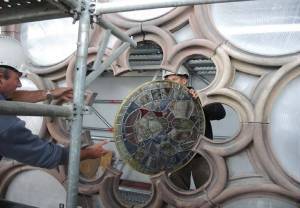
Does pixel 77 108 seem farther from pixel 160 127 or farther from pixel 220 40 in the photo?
pixel 220 40

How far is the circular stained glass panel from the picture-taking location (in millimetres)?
1993

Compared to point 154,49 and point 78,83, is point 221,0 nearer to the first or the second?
point 78,83

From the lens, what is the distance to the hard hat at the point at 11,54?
172 centimetres

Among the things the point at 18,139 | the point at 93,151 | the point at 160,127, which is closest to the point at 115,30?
the point at 160,127

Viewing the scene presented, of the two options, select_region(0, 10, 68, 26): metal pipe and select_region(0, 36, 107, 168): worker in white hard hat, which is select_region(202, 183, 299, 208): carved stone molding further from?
select_region(0, 10, 68, 26): metal pipe

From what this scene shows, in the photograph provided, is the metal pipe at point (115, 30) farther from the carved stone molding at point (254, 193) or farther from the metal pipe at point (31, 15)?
the carved stone molding at point (254, 193)

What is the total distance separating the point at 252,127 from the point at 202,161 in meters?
0.43

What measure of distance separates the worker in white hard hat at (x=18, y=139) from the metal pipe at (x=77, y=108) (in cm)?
11

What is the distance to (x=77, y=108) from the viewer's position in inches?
64.6

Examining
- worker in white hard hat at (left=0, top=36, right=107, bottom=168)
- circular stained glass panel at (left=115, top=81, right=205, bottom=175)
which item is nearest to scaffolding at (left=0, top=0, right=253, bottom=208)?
worker in white hard hat at (left=0, top=36, right=107, bottom=168)

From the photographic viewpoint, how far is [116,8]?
1.75 m

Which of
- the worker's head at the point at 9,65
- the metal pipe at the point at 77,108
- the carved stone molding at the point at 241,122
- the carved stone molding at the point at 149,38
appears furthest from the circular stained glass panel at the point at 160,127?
the worker's head at the point at 9,65

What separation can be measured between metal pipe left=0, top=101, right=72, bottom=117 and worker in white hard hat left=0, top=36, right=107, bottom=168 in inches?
8.1

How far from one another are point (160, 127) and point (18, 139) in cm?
83
